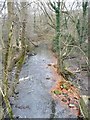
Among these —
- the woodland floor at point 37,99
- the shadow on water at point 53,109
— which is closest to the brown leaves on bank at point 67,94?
the woodland floor at point 37,99

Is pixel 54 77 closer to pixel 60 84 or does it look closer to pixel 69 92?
pixel 60 84

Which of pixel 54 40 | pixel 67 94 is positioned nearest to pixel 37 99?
pixel 67 94

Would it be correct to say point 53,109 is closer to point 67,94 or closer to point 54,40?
point 67,94

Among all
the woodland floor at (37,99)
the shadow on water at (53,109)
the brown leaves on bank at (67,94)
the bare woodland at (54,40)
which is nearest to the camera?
the bare woodland at (54,40)

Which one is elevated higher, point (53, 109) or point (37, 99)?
point (37, 99)

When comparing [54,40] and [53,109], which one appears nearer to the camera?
[53,109]

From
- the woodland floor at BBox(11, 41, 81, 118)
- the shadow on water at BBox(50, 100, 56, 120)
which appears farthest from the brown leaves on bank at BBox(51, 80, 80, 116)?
the shadow on water at BBox(50, 100, 56, 120)

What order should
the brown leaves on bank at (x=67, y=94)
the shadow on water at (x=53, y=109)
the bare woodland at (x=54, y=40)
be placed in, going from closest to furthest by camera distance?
the bare woodland at (x=54, y=40)
the shadow on water at (x=53, y=109)
the brown leaves on bank at (x=67, y=94)

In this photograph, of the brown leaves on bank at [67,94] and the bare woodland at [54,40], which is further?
the brown leaves on bank at [67,94]

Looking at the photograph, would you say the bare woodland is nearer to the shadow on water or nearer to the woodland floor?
the woodland floor

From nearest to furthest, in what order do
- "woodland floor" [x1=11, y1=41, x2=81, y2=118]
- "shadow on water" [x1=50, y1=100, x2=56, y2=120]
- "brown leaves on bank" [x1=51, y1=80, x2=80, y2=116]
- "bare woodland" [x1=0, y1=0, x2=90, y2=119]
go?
"bare woodland" [x1=0, y1=0, x2=90, y2=119] < "shadow on water" [x1=50, y1=100, x2=56, y2=120] < "woodland floor" [x1=11, y1=41, x2=81, y2=118] < "brown leaves on bank" [x1=51, y1=80, x2=80, y2=116]

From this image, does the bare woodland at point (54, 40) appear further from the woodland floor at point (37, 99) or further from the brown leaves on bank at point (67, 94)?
the woodland floor at point (37, 99)

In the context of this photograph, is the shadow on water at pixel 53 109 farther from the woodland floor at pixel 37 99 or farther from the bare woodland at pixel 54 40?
the bare woodland at pixel 54 40

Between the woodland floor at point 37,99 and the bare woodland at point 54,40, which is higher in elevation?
the bare woodland at point 54,40
